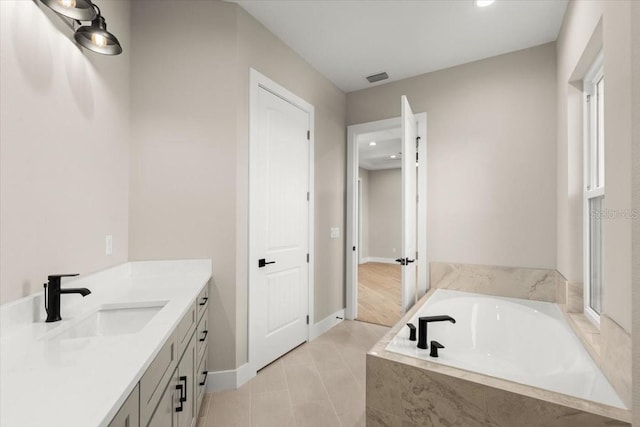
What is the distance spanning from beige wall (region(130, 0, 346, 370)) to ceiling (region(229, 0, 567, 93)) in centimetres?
43

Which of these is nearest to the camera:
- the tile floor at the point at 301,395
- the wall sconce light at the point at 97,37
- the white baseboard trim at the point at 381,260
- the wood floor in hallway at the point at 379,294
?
Answer: the wall sconce light at the point at 97,37

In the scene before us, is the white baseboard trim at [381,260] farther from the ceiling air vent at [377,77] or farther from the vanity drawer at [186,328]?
the vanity drawer at [186,328]

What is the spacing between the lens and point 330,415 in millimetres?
1842

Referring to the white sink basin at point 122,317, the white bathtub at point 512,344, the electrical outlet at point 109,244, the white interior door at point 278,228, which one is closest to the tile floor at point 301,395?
the white interior door at point 278,228

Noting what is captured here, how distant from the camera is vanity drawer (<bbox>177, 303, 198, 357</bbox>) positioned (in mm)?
1261

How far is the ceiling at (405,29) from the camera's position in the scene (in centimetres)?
215

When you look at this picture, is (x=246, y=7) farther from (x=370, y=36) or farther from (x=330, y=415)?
(x=330, y=415)

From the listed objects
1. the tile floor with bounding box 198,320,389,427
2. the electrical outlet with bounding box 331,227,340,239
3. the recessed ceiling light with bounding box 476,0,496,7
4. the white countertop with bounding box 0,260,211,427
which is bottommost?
the tile floor with bounding box 198,320,389,427

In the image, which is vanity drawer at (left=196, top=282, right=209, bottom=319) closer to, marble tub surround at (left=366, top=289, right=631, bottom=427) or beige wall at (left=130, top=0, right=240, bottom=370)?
beige wall at (left=130, top=0, right=240, bottom=370)

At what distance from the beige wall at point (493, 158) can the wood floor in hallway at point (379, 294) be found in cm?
116

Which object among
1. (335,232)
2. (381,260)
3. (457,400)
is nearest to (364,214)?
(381,260)

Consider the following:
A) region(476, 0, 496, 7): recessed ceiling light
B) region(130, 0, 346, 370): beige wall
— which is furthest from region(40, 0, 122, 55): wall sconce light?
region(476, 0, 496, 7): recessed ceiling light

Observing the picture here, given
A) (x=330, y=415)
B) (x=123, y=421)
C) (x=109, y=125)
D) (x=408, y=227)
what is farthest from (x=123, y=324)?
(x=408, y=227)

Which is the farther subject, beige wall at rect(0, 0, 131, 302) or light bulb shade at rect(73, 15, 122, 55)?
light bulb shade at rect(73, 15, 122, 55)
